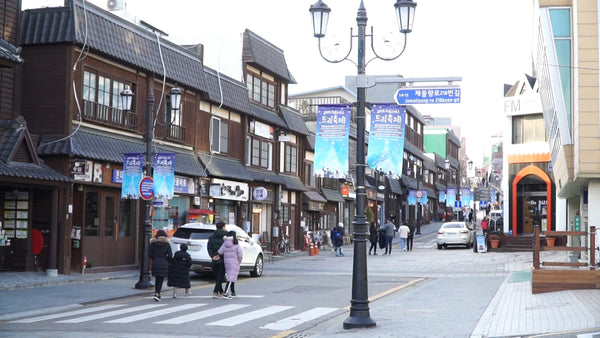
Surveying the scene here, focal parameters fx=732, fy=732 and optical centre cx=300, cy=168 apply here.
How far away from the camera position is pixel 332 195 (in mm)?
50062

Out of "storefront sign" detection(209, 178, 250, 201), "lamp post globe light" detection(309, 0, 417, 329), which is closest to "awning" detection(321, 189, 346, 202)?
"storefront sign" detection(209, 178, 250, 201)

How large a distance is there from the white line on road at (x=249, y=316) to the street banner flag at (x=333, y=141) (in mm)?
3230

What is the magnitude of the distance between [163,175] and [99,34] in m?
5.30

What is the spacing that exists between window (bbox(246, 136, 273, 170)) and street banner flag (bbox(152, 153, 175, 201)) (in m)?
13.9

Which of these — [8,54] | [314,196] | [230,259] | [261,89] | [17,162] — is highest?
[261,89]

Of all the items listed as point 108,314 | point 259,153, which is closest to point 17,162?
point 108,314

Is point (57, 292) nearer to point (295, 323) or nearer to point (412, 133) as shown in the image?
point (295, 323)

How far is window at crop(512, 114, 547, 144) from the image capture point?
42969mm

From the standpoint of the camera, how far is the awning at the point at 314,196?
44531mm

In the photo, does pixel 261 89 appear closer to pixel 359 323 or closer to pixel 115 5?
pixel 115 5

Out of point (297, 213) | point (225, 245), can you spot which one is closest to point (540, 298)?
point (225, 245)

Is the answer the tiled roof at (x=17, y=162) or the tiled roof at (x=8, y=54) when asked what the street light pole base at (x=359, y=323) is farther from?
the tiled roof at (x=17, y=162)

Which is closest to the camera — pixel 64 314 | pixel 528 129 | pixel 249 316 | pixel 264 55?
pixel 249 316

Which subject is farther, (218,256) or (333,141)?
(218,256)
